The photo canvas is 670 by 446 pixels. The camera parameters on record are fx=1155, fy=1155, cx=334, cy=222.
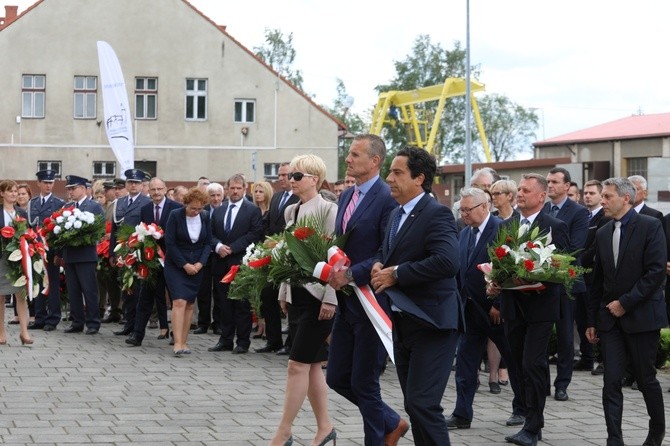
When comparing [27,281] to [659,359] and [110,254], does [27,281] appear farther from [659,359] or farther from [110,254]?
[659,359]

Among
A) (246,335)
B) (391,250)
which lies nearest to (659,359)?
(246,335)

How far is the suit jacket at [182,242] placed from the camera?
1377 centimetres

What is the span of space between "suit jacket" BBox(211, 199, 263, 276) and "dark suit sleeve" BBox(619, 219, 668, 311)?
22.1ft

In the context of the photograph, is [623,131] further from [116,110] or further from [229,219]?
[229,219]

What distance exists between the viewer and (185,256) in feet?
45.3

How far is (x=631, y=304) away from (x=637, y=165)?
136 ft

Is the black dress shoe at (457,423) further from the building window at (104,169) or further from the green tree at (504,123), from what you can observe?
the green tree at (504,123)

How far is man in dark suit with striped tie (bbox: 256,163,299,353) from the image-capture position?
45.7 ft

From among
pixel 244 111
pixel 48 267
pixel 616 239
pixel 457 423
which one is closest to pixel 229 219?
pixel 48 267

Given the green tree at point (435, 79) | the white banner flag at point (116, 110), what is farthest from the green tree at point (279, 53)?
the white banner flag at point (116, 110)

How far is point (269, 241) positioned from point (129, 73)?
41.3m

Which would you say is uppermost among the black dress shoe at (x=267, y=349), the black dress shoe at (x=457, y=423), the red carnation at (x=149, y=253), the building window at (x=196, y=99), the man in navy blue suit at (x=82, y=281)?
the building window at (x=196, y=99)

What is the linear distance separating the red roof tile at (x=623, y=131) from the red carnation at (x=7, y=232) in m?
36.3

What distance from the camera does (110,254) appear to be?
16734 mm
